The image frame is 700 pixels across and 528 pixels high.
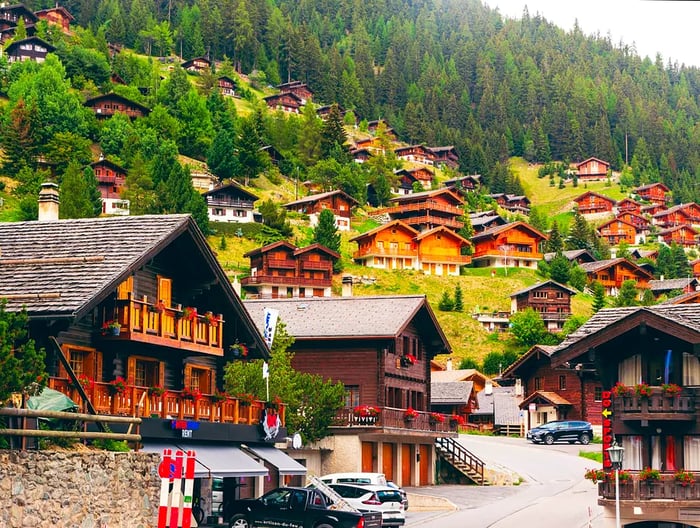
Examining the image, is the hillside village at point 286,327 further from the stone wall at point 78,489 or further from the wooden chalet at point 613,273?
the wooden chalet at point 613,273

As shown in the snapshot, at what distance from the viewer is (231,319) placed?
3853 cm

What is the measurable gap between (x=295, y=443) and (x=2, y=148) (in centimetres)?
10414

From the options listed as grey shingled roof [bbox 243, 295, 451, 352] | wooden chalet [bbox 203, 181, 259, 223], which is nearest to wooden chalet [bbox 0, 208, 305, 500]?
grey shingled roof [bbox 243, 295, 451, 352]

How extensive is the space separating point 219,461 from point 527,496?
66.0 ft

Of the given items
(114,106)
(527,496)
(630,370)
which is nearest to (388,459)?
(527,496)

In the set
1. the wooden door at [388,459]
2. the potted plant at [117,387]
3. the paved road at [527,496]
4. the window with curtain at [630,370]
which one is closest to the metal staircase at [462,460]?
the paved road at [527,496]

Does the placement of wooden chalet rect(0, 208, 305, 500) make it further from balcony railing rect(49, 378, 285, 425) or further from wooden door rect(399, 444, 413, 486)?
wooden door rect(399, 444, 413, 486)

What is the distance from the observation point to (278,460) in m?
37.7

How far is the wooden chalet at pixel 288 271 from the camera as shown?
407 ft

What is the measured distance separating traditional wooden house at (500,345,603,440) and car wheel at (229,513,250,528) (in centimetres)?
5430

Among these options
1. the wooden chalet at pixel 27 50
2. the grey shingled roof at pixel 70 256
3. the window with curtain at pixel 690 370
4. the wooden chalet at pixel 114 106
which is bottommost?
the window with curtain at pixel 690 370

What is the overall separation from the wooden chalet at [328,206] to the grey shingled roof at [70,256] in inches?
4645

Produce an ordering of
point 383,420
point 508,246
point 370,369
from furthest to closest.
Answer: point 508,246
point 370,369
point 383,420

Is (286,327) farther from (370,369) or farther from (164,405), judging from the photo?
(164,405)
